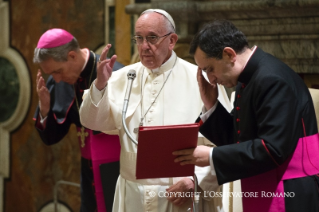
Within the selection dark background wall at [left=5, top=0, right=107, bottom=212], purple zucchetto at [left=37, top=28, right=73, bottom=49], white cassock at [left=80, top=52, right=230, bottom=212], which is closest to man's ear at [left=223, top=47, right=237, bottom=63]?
white cassock at [left=80, top=52, right=230, bottom=212]

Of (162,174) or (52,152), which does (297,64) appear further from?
(52,152)

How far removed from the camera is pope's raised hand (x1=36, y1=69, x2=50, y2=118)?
4488 mm

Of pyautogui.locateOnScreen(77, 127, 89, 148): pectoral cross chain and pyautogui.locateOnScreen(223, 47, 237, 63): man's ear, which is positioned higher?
pyautogui.locateOnScreen(223, 47, 237, 63): man's ear

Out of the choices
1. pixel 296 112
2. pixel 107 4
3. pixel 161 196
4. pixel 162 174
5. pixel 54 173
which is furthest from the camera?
pixel 54 173

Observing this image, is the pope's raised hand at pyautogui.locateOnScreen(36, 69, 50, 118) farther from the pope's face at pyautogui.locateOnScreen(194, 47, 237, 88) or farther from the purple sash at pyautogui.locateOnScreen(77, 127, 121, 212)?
the pope's face at pyautogui.locateOnScreen(194, 47, 237, 88)

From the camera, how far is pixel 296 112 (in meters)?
2.59

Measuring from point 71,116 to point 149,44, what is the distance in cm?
139

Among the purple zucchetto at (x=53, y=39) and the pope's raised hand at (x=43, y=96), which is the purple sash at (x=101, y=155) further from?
the purple zucchetto at (x=53, y=39)

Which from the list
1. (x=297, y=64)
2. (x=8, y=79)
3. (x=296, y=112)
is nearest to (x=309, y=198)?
(x=296, y=112)

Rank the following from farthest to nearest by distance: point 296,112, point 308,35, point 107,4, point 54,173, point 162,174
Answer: point 54,173, point 107,4, point 308,35, point 162,174, point 296,112

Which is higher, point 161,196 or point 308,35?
point 308,35

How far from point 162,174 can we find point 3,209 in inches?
164

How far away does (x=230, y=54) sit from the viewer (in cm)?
273

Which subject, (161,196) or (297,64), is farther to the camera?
(297,64)
